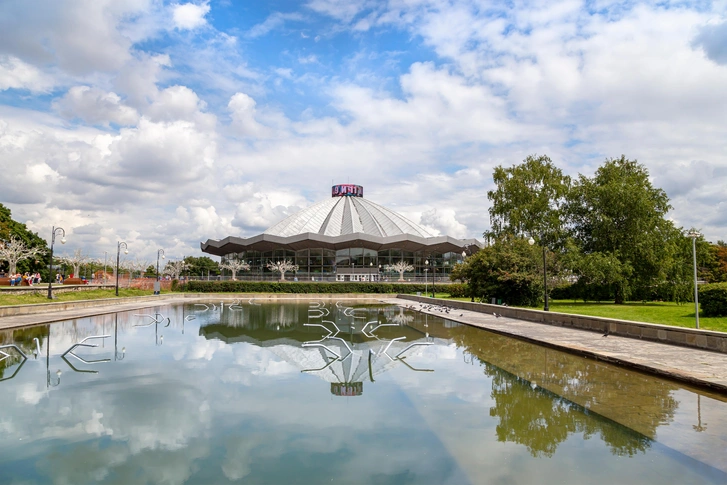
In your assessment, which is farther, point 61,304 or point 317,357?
point 61,304

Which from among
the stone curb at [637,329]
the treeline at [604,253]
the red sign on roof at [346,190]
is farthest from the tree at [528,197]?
the red sign on roof at [346,190]

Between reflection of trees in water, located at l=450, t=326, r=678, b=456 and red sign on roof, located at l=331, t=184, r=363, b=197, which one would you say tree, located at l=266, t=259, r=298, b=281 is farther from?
reflection of trees in water, located at l=450, t=326, r=678, b=456

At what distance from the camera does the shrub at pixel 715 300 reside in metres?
14.7

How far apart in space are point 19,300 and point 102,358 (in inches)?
552

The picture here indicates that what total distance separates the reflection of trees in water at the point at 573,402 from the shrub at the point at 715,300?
763 centimetres

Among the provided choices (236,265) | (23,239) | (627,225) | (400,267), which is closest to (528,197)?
(627,225)

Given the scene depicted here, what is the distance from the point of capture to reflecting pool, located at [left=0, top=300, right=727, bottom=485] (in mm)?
4516

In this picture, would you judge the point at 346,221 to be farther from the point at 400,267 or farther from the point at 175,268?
the point at 175,268

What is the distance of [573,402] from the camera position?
6.77 metres

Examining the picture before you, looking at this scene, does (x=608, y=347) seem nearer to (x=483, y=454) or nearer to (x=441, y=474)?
(x=483, y=454)

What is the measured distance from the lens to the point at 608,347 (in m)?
11.1

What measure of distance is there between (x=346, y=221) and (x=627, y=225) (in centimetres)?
4834

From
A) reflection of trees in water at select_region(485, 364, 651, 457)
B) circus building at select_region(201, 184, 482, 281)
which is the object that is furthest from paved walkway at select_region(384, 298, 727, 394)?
circus building at select_region(201, 184, 482, 281)

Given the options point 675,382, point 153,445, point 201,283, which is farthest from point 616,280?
point 201,283
